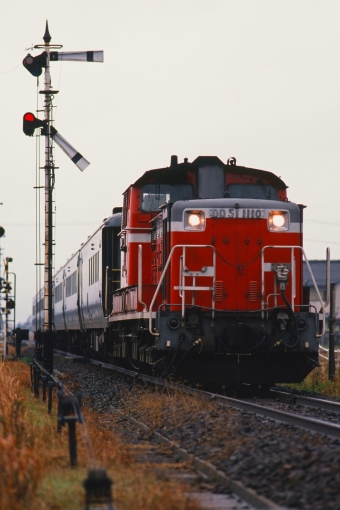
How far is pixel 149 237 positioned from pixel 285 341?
3.67 meters

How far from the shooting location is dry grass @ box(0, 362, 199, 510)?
5391mm

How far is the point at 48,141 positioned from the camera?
66.7 feet

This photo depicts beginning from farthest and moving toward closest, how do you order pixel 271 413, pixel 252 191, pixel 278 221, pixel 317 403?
1. pixel 252 191
2. pixel 278 221
3. pixel 317 403
4. pixel 271 413

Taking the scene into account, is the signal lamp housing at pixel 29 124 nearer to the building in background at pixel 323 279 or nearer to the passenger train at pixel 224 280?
the passenger train at pixel 224 280

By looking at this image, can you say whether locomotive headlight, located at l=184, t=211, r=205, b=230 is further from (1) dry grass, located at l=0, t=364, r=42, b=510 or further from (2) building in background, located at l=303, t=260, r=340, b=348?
(2) building in background, located at l=303, t=260, r=340, b=348

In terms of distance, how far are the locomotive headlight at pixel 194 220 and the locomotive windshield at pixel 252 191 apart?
1134mm

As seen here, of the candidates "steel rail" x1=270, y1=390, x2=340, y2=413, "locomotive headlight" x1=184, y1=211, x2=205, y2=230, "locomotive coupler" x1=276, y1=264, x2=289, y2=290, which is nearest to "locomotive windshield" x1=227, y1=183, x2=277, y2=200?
"locomotive headlight" x1=184, y1=211, x2=205, y2=230

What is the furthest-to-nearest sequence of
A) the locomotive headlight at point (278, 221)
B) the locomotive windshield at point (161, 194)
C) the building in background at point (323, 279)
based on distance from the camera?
the building in background at point (323, 279) → the locomotive windshield at point (161, 194) → the locomotive headlight at point (278, 221)

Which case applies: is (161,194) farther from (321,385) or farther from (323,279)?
(323,279)

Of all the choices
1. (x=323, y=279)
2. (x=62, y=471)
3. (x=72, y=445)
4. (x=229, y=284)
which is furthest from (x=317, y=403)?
(x=323, y=279)

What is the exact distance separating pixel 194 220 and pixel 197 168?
1.47 m

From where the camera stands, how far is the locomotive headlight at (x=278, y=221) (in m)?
13.4

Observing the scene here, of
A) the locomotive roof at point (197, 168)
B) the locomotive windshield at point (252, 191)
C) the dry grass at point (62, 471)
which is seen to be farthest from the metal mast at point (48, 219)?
the dry grass at point (62, 471)

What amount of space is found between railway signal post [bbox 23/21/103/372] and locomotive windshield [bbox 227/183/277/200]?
23.6 ft
